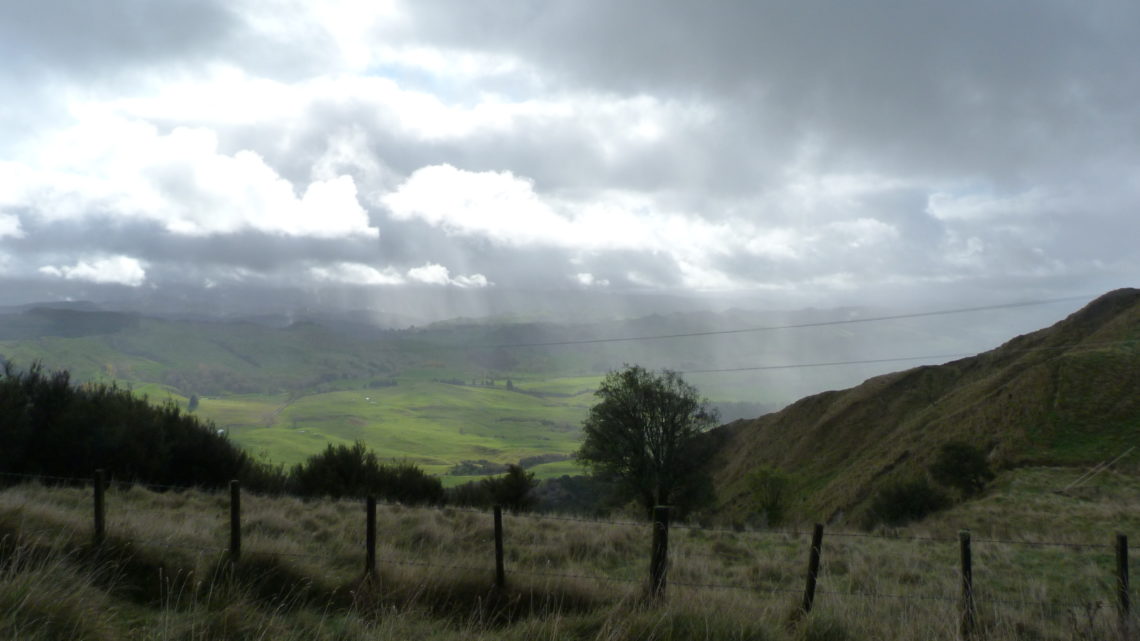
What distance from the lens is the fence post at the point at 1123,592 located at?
625cm

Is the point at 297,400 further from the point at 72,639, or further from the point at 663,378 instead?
the point at 72,639

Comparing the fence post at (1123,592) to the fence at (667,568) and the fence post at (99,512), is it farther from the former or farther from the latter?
the fence post at (99,512)

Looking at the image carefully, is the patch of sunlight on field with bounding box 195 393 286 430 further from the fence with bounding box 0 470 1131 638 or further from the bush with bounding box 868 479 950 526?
the fence with bounding box 0 470 1131 638

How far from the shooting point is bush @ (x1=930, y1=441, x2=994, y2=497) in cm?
3594

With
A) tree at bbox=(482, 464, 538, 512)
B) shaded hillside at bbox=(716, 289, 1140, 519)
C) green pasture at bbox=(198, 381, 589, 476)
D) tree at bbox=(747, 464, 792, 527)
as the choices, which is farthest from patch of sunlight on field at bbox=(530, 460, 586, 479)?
tree at bbox=(482, 464, 538, 512)

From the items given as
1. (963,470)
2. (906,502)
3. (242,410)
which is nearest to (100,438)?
(906,502)

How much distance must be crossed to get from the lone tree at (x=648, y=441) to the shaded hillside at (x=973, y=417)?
608 centimetres

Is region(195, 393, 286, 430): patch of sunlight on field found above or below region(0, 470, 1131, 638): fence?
below

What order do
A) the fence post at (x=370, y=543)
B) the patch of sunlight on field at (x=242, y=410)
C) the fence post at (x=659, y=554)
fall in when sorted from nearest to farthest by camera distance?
the fence post at (x=659, y=554) < the fence post at (x=370, y=543) < the patch of sunlight on field at (x=242, y=410)

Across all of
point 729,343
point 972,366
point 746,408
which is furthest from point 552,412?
point 972,366

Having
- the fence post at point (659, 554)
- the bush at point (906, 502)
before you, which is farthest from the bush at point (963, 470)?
the fence post at point (659, 554)

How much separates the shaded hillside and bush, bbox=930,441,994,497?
214 cm

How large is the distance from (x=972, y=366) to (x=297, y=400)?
433 ft

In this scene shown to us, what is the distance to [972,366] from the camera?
6359 centimetres
